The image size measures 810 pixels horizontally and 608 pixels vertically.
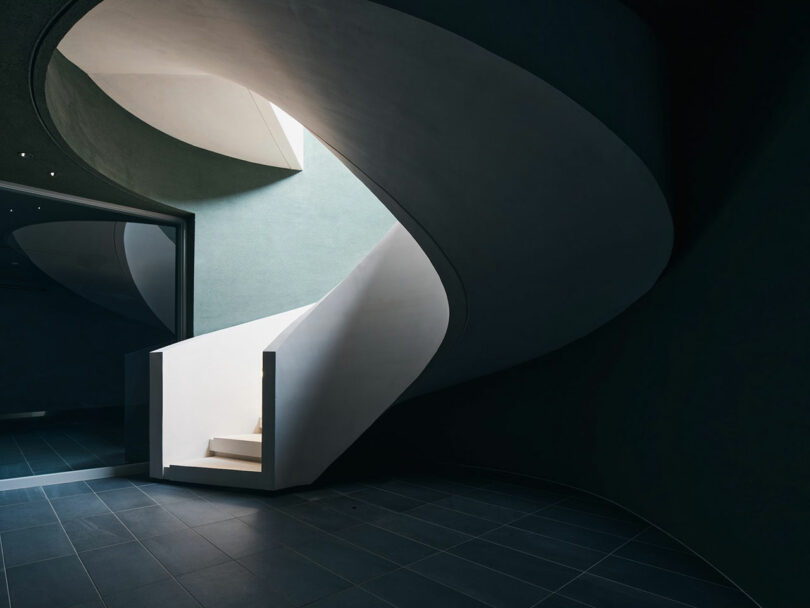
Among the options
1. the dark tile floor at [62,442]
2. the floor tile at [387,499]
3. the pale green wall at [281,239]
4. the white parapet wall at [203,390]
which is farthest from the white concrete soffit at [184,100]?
the floor tile at [387,499]

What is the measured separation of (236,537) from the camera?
12.6 feet

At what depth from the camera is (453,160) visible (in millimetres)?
2766

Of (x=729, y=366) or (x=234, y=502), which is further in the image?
(x=234, y=502)

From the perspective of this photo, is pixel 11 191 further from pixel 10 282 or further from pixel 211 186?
pixel 211 186

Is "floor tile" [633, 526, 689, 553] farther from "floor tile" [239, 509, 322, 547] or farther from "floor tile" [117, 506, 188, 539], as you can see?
"floor tile" [117, 506, 188, 539]

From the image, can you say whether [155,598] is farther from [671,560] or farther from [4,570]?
[671,560]

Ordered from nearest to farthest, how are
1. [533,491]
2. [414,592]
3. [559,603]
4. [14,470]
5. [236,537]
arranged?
[559,603] < [414,592] < [236,537] < [533,491] < [14,470]

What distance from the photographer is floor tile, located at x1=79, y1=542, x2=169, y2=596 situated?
307 cm

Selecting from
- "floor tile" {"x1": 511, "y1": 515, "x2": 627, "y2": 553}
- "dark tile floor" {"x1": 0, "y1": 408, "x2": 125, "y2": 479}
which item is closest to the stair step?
"dark tile floor" {"x1": 0, "y1": 408, "x2": 125, "y2": 479}

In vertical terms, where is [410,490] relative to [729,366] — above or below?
below

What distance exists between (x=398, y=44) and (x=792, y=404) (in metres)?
2.68

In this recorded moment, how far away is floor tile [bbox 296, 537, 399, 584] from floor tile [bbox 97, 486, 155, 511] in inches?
79.1

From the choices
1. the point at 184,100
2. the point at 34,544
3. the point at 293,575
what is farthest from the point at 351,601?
the point at 184,100

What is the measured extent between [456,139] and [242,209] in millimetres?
5280
